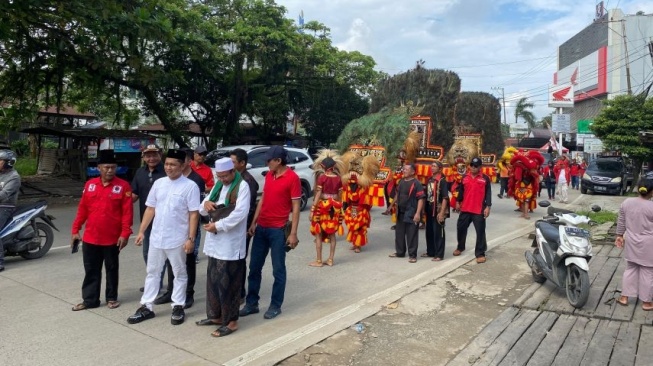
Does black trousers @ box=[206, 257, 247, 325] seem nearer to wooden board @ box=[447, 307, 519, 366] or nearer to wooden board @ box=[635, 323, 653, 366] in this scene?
wooden board @ box=[447, 307, 519, 366]

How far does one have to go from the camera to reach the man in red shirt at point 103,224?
5336 mm

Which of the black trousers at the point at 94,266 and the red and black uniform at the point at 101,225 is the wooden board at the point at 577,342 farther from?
the black trousers at the point at 94,266

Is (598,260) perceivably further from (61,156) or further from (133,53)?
(61,156)

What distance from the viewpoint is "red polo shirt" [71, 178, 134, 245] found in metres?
5.33

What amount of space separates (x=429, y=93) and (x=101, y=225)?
1031 cm

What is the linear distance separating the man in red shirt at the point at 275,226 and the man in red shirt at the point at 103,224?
53.5 inches

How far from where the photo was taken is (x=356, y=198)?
337 inches

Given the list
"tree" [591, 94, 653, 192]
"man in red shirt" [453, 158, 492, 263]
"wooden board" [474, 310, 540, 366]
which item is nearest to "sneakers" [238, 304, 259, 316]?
"wooden board" [474, 310, 540, 366]

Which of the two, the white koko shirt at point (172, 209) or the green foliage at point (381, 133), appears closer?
the white koko shirt at point (172, 209)

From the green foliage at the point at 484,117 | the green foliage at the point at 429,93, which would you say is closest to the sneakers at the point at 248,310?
the green foliage at the point at 429,93

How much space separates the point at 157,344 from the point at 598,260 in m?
6.57

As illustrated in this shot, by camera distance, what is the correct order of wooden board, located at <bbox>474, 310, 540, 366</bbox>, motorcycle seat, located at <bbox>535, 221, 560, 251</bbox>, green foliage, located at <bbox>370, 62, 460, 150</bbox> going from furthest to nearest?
green foliage, located at <bbox>370, 62, 460, 150</bbox>, motorcycle seat, located at <bbox>535, 221, 560, 251</bbox>, wooden board, located at <bbox>474, 310, 540, 366</bbox>

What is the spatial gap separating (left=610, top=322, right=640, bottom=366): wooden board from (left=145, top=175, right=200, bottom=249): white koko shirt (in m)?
3.96

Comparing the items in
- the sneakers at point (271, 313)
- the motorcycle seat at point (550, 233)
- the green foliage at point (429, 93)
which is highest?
the green foliage at point (429, 93)
